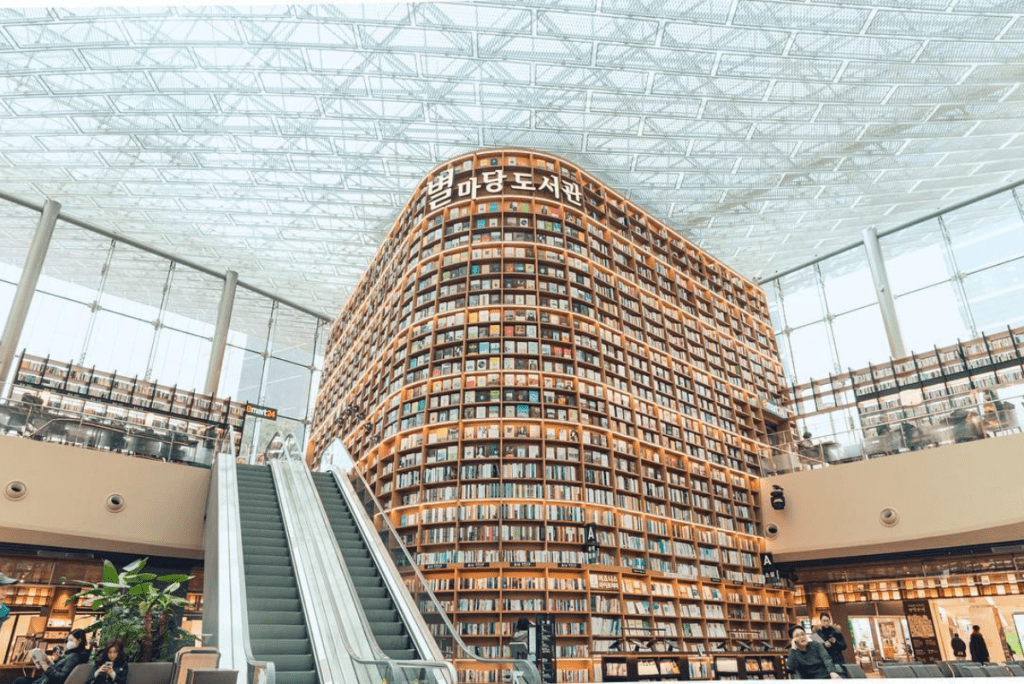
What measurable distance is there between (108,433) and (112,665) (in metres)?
6.29

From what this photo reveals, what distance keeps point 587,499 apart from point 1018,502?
6556 millimetres

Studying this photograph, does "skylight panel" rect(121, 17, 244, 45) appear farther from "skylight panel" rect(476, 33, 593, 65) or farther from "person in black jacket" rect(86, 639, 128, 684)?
"person in black jacket" rect(86, 639, 128, 684)

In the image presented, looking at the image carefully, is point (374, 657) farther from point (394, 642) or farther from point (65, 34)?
point (65, 34)

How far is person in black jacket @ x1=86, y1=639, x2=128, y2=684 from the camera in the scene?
15.6 feet

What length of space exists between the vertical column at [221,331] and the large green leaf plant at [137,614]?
13.7 meters

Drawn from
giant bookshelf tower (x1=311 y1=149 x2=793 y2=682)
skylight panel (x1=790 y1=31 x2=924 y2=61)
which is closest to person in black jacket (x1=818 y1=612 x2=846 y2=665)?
giant bookshelf tower (x1=311 y1=149 x2=793 y2=682)

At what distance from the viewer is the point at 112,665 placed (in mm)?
4918

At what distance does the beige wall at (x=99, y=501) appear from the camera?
9266 millimetres

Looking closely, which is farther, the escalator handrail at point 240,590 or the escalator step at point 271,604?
the escalator step at point 271,604

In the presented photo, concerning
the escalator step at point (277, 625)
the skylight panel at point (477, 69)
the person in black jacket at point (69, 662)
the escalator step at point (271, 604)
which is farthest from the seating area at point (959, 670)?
the skylight panel at point (477, 69)

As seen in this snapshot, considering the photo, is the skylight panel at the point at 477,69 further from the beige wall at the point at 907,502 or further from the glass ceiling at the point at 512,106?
the beige wall at the point at 907,502

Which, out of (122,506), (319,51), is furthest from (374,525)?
(319,51)

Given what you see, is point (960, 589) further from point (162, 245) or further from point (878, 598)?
point (162, 245)

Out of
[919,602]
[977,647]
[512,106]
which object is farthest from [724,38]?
[919,602]
